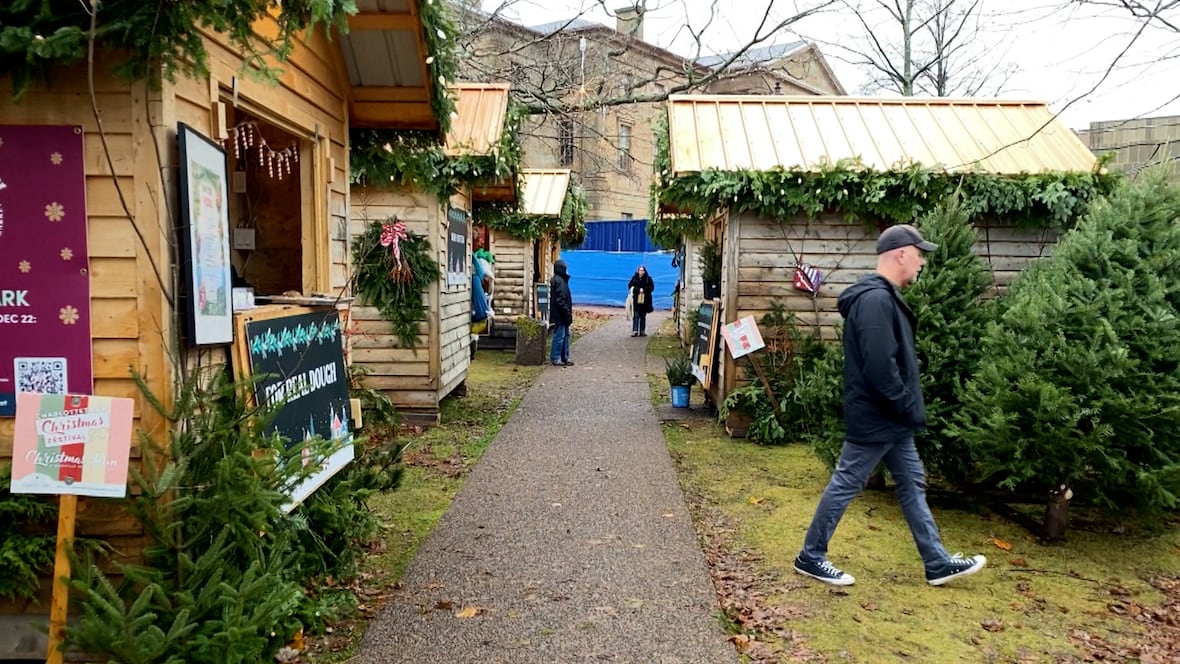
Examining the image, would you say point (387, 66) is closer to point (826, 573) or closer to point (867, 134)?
point (826, 573)

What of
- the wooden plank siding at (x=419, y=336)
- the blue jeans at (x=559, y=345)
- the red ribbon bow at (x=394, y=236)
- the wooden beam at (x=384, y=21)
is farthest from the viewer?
the blue jeans at (x=559, y=345)

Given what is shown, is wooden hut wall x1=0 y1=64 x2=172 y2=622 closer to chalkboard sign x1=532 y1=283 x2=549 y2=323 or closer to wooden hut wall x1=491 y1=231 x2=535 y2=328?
wooden hut wall x1=491 y1=231 x2=535 y2=328

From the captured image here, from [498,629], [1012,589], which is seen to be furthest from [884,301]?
[498,629]

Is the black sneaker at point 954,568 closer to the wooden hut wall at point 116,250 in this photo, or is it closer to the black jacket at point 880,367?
the black jacket at point 880,367

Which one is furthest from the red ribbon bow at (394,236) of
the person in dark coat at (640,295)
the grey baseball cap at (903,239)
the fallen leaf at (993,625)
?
the person in dark coat at (640,295)

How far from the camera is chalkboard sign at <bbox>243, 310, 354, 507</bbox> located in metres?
3.90

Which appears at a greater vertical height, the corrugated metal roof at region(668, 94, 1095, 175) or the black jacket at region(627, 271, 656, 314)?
the corrugated metal roof at region(668, 94, 1095, 175)

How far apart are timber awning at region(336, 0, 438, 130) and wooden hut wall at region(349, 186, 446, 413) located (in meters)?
2.85

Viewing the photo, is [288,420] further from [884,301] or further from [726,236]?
[726,236]

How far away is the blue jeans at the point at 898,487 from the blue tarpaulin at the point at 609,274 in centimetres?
2533

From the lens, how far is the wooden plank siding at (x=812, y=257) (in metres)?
8.45

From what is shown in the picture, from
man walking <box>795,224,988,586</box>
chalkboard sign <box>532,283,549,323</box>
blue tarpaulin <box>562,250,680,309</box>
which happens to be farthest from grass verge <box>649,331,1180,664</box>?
blue tarpaulin <box>562,250,680,309</box>

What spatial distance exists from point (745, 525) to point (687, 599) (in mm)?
1511

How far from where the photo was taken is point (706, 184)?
8.05 m
